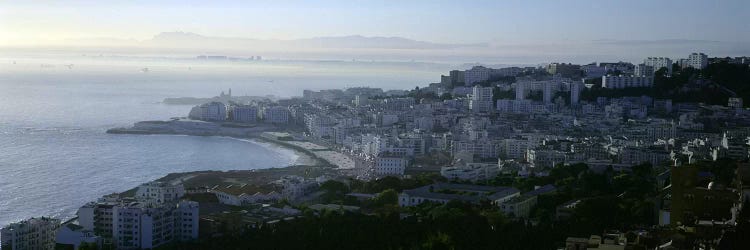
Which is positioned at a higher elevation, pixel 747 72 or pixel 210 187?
pixel 747 72

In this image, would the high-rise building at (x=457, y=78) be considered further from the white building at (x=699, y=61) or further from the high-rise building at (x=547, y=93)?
the white building at (x=699, y=61)

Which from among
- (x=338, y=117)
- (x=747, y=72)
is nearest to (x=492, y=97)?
(x=338, y=117)

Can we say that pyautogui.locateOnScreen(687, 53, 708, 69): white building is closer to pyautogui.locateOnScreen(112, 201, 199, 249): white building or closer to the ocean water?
the ocean water

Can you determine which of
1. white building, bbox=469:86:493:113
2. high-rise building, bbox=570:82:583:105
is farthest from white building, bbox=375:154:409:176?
high-rise building, bbox=570:82:583:105

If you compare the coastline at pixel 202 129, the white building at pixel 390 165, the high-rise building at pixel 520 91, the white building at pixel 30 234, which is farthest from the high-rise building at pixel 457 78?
the white building at pixel 30 234

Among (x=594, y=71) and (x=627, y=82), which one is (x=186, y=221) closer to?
(x=627, y=82)

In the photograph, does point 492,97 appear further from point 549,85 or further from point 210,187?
point 210,187
